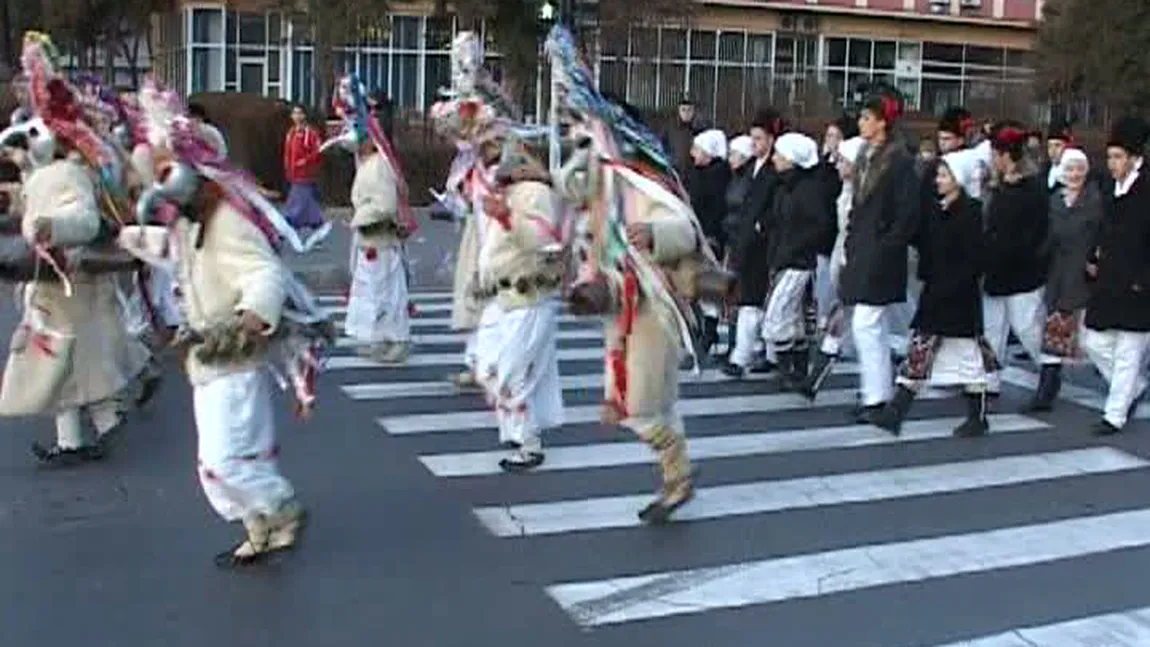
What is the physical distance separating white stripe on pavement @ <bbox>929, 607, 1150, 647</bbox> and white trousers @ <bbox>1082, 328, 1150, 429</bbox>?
3649 millimetres

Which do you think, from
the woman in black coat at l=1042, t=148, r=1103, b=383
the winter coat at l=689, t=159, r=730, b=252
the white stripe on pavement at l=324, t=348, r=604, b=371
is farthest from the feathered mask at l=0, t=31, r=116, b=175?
the woman in black coat at l=1042, t=148, r=1103, b=383

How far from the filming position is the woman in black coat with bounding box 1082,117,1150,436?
31.3ft

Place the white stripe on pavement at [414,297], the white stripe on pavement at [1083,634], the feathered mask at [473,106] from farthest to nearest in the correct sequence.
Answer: the white stripe on pavement at [414,297]
the feathered mask at [473,106]
the white stripe on pavement at [1083,634]

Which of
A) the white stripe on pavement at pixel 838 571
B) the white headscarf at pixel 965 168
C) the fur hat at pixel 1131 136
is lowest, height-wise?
the white stripe on pavement at pixel 838 571

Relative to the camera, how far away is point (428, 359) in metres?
12.3

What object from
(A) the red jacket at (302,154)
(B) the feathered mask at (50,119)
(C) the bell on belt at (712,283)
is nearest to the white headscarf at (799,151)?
(C) the bell on belt at (712,283)

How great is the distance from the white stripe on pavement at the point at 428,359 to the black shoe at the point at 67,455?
3040 millimetres

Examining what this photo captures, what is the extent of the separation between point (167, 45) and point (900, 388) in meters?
39.9

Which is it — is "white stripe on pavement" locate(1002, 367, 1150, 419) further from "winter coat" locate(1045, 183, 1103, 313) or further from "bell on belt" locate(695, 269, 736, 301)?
"bell on belt" locate(695, 269, 736, 301)

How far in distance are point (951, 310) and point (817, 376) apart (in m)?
1.44

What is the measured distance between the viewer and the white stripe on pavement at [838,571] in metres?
6.30

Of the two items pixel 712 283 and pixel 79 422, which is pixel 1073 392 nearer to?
pixel 712 283

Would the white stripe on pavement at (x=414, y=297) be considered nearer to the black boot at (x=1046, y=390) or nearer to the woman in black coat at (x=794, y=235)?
the woman in black coat at (x=794, y=235)

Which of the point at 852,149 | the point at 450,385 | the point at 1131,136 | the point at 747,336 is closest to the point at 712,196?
the point at 747,336
